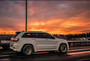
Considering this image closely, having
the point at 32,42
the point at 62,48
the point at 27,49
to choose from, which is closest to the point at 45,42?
the point at 32,42

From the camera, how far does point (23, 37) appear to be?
10844mm

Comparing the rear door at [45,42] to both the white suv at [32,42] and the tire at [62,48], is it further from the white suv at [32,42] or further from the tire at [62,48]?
the tire at [62,48]

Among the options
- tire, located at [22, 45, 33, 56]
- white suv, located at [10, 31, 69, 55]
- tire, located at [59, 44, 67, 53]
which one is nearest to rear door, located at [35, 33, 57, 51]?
white suv, located at [10, 31, 69, 55]

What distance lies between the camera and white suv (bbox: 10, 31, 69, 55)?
10602 millimetres

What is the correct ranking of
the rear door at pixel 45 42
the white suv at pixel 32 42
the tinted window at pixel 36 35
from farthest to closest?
1. the rear door at pixel 45 42
2. the tinted window at pixel 36 35
3. the white suv at pixel 32 42

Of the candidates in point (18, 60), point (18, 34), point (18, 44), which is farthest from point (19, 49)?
point (18, 60)

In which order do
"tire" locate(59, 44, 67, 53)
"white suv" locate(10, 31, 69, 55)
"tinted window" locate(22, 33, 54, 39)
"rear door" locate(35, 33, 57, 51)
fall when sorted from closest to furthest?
"white suv" locate(10, 31, 69, 55) < "tinted window" locate(22, 33, 54, 39) < "rear door" locate(35, 33, 57, 51) < "tire" locate(59, 44, 67, 53)

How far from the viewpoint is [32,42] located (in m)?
11.0

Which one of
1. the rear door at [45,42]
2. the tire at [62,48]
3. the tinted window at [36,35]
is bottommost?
the tire at [62,48]

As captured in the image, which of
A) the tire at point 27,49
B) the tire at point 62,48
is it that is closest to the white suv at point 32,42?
the tire at point 27,49

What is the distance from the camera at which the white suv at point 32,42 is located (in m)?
10.6

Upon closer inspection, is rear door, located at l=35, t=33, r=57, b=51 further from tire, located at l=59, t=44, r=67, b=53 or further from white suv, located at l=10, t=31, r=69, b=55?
tire, located at l=59, t=44, r=67, b=53

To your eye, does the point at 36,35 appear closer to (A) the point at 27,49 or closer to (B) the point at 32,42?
(B) the point at 32,42

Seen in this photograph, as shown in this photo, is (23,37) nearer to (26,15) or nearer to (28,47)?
(28,47)
